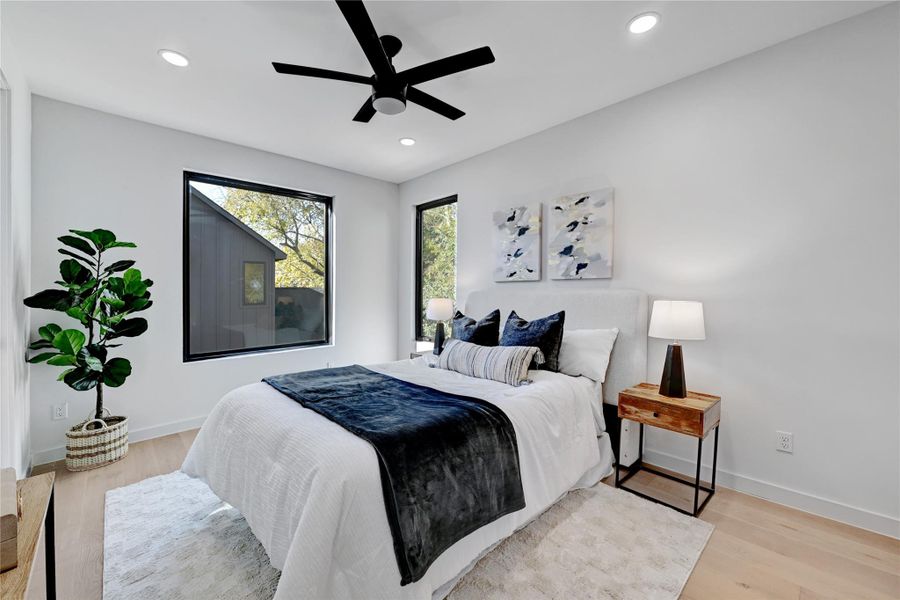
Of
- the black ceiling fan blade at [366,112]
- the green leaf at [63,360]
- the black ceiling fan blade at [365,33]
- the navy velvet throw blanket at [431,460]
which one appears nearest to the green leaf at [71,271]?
the green leaf at [63,360]

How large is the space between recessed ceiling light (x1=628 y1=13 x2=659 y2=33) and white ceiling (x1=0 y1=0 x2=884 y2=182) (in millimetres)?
40

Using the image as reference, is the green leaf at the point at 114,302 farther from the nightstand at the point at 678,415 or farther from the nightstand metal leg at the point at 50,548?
the nightstand at the point at 678,415

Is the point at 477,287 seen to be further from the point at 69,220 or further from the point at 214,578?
the point at 69,220

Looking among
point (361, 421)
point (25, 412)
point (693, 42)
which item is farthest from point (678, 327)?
point (25, 412)

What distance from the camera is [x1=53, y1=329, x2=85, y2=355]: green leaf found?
2506mm

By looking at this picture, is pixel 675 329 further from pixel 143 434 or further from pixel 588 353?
pixel 143 434

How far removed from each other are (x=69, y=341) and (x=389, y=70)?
270cm

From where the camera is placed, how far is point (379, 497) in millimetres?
1396

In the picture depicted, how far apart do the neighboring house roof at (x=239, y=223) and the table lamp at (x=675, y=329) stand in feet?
12.1

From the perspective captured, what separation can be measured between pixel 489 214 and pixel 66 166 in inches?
138

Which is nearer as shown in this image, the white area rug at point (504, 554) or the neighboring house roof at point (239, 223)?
the white area rug at point (504, 554)

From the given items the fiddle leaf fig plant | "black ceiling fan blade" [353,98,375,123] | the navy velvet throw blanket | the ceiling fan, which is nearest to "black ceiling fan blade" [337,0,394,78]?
the ceiling fan

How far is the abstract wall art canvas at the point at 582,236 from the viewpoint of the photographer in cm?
301

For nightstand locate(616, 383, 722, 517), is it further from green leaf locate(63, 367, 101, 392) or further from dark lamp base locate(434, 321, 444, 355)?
green leaf locate(63, 367, 101, 392)
